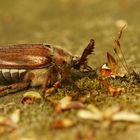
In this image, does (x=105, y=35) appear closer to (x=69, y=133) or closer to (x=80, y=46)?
(x=80, y=46)

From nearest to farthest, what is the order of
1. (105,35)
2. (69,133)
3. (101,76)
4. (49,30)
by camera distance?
1. (69,133)
2. (101,76)
3. (105,35)
4. (49,30)

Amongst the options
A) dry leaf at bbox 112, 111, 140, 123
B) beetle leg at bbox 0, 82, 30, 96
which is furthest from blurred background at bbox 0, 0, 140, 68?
dry leaf at bbox 112, 111, 140, 123

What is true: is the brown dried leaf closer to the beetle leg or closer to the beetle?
the beetle

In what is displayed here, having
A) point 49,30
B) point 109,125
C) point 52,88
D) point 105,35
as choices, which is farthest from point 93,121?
point 49,30

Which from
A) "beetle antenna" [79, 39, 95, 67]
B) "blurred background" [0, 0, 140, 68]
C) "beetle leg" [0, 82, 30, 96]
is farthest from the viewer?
"blurred background" [0, 0, 140, 68]

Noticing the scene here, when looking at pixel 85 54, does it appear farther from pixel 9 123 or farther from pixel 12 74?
pixel 9 123

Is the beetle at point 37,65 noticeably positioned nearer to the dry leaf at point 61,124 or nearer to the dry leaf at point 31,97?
the dry leaf at point 31,97

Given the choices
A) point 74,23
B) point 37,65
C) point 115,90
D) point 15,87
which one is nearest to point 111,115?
point 115,90

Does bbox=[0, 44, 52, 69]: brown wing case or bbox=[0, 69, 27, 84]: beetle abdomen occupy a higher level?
bbox=[0, 44, 52, 69]: brown wing case
